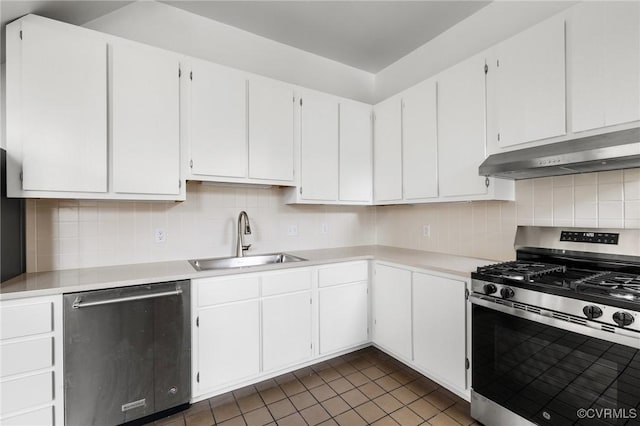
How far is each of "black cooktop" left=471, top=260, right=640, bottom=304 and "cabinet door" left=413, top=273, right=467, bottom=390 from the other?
279 mm

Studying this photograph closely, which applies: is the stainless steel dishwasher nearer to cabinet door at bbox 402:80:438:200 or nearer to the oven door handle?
the oven door handle

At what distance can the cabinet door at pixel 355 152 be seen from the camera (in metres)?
2.79

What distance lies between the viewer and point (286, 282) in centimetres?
217

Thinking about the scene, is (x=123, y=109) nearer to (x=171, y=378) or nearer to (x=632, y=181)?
(x=171, y=378)

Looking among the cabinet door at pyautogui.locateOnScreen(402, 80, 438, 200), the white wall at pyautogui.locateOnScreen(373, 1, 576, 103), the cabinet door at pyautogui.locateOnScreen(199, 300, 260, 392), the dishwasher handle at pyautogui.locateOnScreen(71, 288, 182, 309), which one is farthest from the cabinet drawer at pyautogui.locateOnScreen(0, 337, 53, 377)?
the white wall at pyautogui.locateOnScreen(373, 1, 576, 103)

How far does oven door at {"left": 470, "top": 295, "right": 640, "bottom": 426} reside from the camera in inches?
45.4

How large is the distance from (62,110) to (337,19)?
2.17m

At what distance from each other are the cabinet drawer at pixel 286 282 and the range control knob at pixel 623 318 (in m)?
1.72

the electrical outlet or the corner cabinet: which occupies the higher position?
the corner cabinet

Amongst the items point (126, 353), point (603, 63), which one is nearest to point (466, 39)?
point (603, 63)

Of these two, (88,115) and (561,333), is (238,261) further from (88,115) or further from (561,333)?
(561,333)

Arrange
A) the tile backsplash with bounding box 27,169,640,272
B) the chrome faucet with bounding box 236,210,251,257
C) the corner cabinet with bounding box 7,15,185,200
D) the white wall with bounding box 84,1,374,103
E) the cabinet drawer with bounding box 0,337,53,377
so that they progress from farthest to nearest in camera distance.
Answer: the chrome faucet with bounding box 236,210,251,257 < the white wall with bounding box 84,1,374,103 < the tile backsplash with bounding box 27,169,640,272 < the corner cabinet with bounding box 7,15,185,200 < the cabinet drawer with bounding box 0,337,53,377

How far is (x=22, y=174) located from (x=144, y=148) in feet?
2.04

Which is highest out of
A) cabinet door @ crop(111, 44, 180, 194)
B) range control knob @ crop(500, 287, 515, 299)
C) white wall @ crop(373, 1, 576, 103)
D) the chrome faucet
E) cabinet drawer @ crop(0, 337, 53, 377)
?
white wall @ crop(373, 1, 576, 103)
